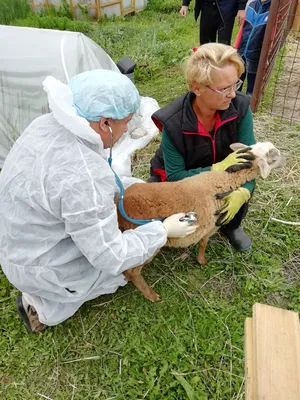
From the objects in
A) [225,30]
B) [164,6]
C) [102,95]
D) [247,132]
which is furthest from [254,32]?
[164,6]

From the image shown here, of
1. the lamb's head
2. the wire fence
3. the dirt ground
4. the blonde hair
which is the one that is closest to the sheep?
the lamb's head

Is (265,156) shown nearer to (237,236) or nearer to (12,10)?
(237,236)

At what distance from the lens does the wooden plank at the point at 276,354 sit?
42.6 inches

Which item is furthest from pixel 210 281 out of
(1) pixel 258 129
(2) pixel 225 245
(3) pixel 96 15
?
(3) pixel 96 15

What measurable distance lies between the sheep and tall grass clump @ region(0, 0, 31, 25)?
8.96 m

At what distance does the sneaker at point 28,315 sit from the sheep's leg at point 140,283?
0.76 m

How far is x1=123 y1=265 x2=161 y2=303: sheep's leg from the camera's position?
277cm

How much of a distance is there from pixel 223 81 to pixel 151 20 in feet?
33.1

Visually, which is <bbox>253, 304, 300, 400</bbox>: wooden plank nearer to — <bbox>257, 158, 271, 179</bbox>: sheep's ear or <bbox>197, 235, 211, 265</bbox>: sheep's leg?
<bbox>257, 158, 271, 179</bbox>: sheep's ear

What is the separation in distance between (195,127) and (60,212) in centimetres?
130

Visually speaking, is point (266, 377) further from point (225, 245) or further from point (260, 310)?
point (225, 245)

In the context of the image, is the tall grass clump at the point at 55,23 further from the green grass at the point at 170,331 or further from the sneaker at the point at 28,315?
the sneaker at the point at 28,315

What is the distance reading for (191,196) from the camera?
272 centimetres

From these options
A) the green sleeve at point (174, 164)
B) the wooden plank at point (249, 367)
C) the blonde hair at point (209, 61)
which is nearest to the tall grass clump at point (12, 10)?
the green sleeve at point (174, 164)
